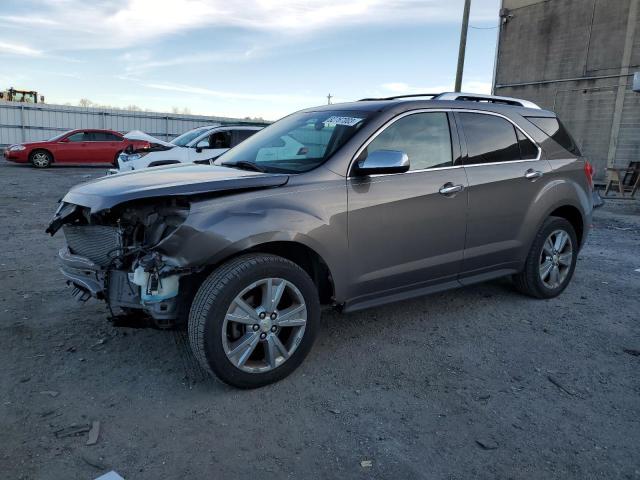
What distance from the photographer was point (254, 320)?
3.11 metres

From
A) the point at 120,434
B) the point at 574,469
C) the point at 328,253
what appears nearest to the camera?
the point at 574,469

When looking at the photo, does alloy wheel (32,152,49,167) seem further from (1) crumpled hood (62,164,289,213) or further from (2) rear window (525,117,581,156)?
(2) rear window (525,117,581,156)

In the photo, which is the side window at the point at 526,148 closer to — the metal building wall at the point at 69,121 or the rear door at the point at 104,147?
the rear door at the point at 104,147

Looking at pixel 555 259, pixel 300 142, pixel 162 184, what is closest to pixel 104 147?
pixel 300 142

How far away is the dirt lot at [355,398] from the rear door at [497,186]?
0.57m

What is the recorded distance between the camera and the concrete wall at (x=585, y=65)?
16.8m

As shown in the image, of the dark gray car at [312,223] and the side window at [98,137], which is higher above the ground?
the side window at [98,137]

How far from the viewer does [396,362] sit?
3596 mm

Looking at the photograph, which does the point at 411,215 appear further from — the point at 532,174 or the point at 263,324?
the point at 532,174

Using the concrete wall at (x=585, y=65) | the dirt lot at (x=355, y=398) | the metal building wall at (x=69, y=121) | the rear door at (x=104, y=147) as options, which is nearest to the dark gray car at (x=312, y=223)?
the dirt lot at (x=355, y=398)

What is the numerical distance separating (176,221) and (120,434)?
1.17 meters

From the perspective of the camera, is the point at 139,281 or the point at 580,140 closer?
the point at 139,281

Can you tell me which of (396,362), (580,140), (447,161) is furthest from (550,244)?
(580,140)

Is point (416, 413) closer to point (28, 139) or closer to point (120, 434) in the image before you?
point (120, 434)
